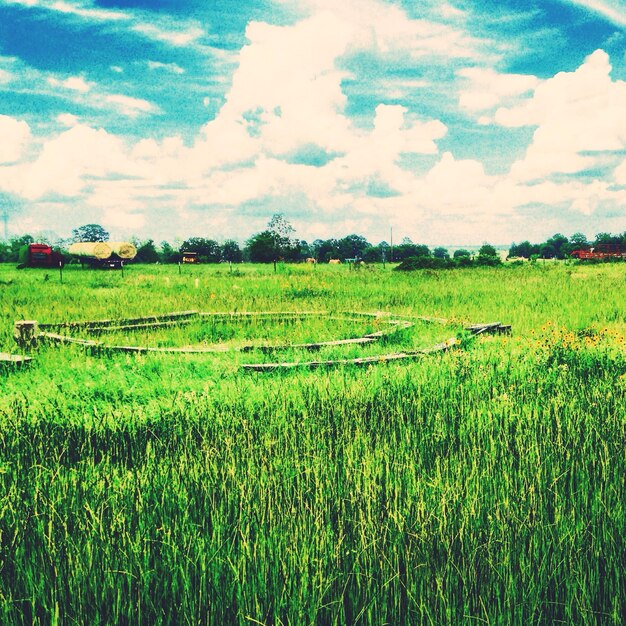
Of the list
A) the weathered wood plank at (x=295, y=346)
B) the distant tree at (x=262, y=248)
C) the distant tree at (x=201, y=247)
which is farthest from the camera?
the distant tree at (x=201, y=247)

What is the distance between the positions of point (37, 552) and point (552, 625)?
2.22 meters

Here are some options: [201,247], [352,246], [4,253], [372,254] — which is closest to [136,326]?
[4,253]

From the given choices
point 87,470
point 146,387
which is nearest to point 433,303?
point 146,387

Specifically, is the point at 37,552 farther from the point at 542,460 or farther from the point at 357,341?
the point at 357,341

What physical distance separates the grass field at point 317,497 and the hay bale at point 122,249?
36866 millimetres

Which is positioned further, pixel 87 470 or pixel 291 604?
pixel 87 470

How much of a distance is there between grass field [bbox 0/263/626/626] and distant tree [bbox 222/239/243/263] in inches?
2954

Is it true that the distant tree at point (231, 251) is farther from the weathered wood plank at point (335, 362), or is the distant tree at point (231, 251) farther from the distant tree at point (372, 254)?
the weathered wood plank at point (335, 362)

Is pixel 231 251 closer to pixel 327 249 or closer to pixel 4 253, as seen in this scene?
pixel 327 249

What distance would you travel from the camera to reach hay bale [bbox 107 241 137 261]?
4172 centimetres

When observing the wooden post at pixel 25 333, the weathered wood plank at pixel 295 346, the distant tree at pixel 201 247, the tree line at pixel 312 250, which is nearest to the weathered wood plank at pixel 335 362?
the weathered wood plank at pixel 295 346

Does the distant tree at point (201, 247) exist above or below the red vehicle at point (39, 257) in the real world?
above

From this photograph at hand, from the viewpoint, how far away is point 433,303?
49.5ft

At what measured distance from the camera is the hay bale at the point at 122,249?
4172 cm
